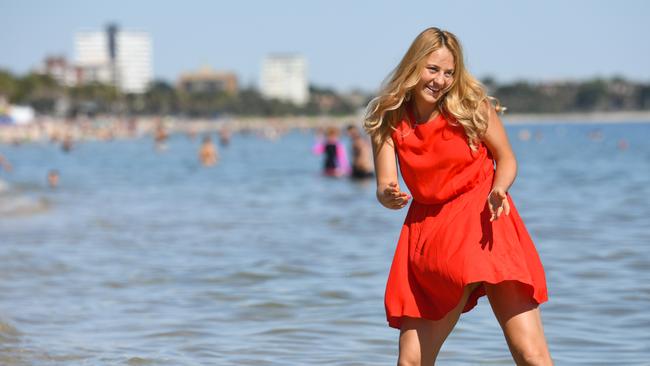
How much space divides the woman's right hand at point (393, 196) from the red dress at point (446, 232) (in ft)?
0.24

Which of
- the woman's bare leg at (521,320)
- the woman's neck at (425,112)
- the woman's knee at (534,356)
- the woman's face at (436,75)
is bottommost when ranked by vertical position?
the woman's knee at (534,356)

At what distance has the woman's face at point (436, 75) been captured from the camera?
3842mm

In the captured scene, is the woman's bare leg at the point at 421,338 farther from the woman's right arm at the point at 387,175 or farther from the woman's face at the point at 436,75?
the woman's face at the point at 436,75

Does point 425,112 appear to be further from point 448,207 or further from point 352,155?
point 352,155

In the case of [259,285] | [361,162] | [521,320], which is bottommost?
[361,162]

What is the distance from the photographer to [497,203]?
3688mm

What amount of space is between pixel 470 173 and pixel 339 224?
1079 cm

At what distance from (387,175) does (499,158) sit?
40cm

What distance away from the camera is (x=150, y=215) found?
656 inches

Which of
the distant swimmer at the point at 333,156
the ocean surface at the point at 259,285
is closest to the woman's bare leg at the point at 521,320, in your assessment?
the ocean surface at the point at 259,285

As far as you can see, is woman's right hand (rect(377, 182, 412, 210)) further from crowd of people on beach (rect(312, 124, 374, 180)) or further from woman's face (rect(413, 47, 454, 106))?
crowd of people on beach (rect(312, 124, 374, 180))

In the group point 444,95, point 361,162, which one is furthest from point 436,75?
point 361,162

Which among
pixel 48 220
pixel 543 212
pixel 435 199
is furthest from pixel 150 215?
pixel 435 199

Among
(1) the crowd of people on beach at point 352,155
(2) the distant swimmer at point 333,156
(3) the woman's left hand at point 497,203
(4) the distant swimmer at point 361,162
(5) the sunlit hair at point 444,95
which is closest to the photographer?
(3) the woman's left hand at point 497,203
